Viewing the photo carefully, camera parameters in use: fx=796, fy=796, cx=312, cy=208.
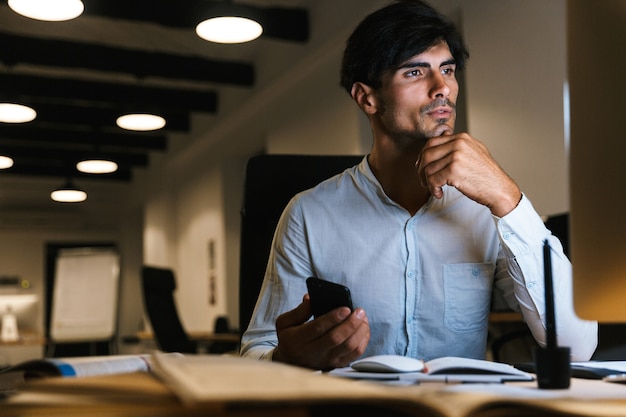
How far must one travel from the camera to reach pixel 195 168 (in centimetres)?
949

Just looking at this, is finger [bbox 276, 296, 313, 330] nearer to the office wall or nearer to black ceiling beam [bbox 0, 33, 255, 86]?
the office wall

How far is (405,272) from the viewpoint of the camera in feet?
5.49

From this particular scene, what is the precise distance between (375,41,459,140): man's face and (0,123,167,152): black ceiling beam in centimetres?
821

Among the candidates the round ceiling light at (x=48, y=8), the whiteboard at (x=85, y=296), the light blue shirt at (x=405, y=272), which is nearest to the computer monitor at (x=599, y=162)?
the light blue shirt at (x=405, y=272)

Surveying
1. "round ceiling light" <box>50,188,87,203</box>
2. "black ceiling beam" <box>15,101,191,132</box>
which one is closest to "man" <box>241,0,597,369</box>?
"black ceiling beam" <box>15,101,191,132</box>

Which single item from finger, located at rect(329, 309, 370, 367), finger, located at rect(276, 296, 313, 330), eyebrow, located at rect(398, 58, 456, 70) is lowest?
finger, located at rect(329, 309, 370, 367)

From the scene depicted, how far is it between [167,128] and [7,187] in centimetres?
434

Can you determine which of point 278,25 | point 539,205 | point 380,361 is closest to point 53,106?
point 278,25

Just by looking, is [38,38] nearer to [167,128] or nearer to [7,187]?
[167,128]

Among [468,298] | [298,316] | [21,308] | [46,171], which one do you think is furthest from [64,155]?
[298,316]

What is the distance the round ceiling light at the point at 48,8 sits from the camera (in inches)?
166

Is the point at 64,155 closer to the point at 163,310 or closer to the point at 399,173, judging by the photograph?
the point at 163,310

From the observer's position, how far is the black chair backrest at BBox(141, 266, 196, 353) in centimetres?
496

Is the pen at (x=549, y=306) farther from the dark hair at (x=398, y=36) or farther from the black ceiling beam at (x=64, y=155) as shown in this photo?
the black ceiling beam at (x=64, y=155)
